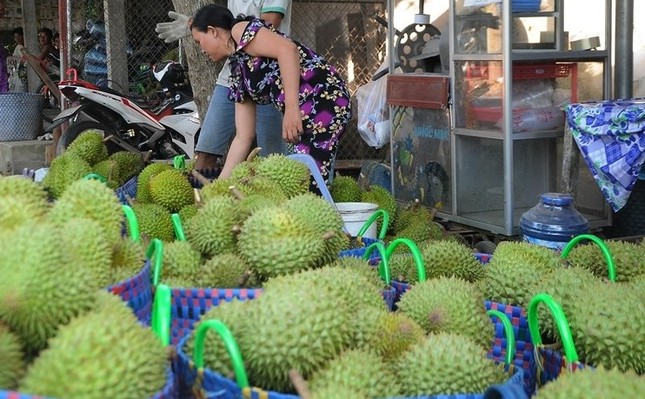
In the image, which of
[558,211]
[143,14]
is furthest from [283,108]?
[143,14]

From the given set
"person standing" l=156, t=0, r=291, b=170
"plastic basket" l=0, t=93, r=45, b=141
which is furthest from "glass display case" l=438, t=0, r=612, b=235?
"plastic basket" l=0, t=93, r=45, b=141

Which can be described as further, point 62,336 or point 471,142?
point 471,142

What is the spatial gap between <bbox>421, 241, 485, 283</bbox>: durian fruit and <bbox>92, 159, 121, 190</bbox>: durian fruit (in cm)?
169

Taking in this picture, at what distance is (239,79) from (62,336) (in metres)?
2.69

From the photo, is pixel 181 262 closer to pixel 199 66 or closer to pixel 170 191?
pixel 170 191

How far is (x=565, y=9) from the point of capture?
4770mm

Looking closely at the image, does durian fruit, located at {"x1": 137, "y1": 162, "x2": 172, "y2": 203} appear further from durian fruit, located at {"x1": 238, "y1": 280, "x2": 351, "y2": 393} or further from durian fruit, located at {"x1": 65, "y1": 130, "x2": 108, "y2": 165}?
durian fruit, located at {"x1": 238, "y1": 280, "x2": 351, "y2": 393}

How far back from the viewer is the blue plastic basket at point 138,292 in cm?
154

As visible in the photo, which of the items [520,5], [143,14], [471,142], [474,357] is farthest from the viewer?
[143,14]

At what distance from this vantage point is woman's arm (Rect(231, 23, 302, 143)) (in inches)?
139

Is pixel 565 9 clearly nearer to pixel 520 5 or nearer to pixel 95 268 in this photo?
pixel 520 5

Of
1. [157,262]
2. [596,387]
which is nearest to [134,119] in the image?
[157,262]

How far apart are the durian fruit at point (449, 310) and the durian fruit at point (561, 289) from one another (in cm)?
16

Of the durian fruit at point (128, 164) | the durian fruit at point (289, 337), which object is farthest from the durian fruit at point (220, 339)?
the durian fruit at point (128, 164)
